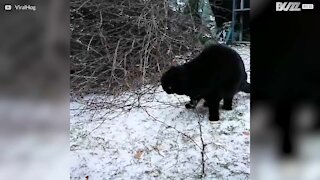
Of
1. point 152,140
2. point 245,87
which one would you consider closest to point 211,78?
point 245,87

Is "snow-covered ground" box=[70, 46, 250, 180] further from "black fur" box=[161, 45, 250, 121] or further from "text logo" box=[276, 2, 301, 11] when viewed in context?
"text logo" box=[276, 2, 301, 11]

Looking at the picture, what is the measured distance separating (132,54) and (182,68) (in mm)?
155

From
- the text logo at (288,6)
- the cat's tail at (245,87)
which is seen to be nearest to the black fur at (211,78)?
the cat's tail at (245,87)

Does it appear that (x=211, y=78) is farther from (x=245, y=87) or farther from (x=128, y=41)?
(x=128, y=41)

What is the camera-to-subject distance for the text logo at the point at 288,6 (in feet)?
4.00

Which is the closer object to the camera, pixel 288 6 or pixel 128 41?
pixel 288 6

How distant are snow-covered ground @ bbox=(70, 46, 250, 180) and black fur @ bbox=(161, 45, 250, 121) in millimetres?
30

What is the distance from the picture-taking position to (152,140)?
4.47 feet

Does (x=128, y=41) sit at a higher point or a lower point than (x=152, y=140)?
higher

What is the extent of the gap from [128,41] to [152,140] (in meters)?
0.30

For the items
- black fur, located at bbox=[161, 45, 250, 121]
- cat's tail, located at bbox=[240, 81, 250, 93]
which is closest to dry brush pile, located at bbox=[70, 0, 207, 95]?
black fur, located at bbox=[161, 45, 250, 121]

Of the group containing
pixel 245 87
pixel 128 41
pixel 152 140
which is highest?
pixel 128 41

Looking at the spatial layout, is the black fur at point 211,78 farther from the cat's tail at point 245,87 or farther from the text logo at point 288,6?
the text logo at point 288,6

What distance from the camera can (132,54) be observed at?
1374 mm
